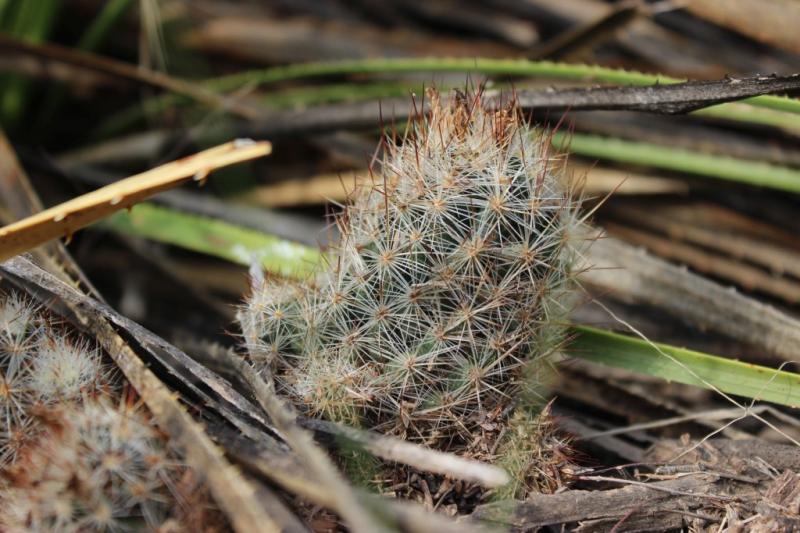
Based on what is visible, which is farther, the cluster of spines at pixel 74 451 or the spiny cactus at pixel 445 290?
the spiny cactus at pixel 445 290

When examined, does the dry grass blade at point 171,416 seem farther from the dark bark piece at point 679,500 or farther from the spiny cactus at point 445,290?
the dark bark piece at point 679,500

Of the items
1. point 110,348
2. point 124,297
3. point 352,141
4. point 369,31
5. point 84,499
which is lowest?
point 124,297

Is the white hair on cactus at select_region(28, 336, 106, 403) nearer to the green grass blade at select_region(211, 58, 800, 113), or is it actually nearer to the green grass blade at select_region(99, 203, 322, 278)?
the green grass blade at select_region(99, 203, 322, 278)

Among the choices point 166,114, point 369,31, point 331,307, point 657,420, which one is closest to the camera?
point 331,307

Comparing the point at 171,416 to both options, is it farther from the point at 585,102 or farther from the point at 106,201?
the point at 585,102

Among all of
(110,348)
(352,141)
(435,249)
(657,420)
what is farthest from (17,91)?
(657,420)

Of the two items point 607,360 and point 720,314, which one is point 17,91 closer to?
point 607,360

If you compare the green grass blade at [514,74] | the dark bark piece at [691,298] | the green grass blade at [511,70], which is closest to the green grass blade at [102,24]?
the green grass blade at [514,74]

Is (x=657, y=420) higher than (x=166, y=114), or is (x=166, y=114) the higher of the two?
(x=166, y=114)
